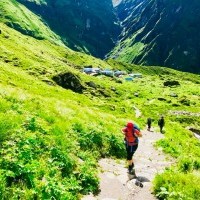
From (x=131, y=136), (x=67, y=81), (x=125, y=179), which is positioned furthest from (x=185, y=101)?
(x=125, y=179)

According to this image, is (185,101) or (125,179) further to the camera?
(185,101)

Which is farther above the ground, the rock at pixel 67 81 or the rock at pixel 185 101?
the rock at pixel 67 81

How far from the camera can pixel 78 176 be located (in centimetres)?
1426

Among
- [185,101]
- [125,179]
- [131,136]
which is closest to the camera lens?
[125,179]

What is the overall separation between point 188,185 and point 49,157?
17.8 feet

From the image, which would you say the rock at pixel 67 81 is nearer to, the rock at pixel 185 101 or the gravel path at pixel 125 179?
the rock at pixel 185 101

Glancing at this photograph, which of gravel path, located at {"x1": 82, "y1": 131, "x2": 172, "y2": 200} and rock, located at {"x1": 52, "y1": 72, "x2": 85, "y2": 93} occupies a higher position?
gravel path, located at {"x1": 82, "y1": 131, "x2": 172, "y2": 200}

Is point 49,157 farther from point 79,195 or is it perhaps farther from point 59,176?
point 79,195

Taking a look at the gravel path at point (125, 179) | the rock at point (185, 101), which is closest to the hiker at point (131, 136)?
the gravel path at point (125, 179)

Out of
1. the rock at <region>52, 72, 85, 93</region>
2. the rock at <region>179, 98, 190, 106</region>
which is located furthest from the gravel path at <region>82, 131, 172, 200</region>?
the rock at <region>179, 98, 190, 106</region>

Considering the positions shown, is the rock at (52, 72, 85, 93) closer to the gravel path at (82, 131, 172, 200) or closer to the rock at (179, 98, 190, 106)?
the rock at (179, 98, 190, 106)

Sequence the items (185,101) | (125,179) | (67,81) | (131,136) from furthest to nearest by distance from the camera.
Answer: (185,101)
(67,81)
(131,136)
(125,179)

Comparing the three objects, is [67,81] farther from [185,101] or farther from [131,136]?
[131,136]

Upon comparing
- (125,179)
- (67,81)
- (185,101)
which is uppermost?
(125,179)
